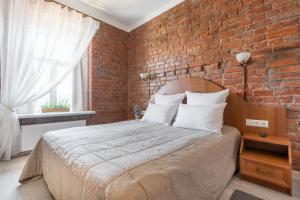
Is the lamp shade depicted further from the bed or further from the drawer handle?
the drawer handle

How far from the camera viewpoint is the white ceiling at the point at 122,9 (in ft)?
10.2

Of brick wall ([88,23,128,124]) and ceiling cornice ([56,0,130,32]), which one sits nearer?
ceiling cornice ([56,0,130,32])

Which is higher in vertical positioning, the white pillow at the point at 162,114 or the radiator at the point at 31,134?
the white pillow at the point at 162,114

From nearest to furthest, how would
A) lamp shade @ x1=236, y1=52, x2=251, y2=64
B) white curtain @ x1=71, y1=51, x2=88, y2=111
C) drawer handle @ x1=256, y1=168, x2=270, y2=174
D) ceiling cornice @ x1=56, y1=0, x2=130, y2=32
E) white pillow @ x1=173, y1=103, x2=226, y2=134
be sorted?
drawer handle @ x1=256, y1=168, x2=270, y2=174
white pillow @ x1=173, y1=103, x2=226, y2=134
lamp shade @ x1=236, y1=52, x2=251, y2=64
ceiling cornice @ x1=56, y1=0, x2=130, y2=32
white curtain @ x1=71, y1=51, x2=88, y2=111

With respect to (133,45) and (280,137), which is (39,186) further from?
(133,45)

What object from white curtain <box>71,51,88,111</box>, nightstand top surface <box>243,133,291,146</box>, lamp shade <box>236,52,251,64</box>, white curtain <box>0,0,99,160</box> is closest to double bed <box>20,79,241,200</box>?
nightstand top surface <box>243,133,291,146</box>

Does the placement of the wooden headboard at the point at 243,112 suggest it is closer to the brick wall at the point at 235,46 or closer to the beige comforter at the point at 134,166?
the brick wall at the point at 235,46

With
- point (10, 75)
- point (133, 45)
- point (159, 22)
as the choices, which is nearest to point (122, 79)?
point (133, 45)

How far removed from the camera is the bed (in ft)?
2.54

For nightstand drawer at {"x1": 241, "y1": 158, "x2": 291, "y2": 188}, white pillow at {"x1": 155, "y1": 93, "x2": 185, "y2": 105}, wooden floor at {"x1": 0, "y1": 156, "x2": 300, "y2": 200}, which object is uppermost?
white pillow at {"x1": 155, "y1": 93, "x2": 185, "y2": 105}

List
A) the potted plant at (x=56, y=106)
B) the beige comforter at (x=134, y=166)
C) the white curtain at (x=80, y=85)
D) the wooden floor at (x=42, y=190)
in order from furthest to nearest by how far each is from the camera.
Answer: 1. the white curtain at (x=80, y=85)
2. the potted plant at (x=56, y=106)
3. the wooden floor at (x=42, y=190)
4. the beige comforter at (x=134, y=166)

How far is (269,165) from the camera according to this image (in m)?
1.56

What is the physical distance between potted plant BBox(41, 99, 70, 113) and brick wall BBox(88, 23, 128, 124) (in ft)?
1.64

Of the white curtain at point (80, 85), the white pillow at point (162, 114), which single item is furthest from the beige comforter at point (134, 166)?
the white curtain at point (80, 85)
